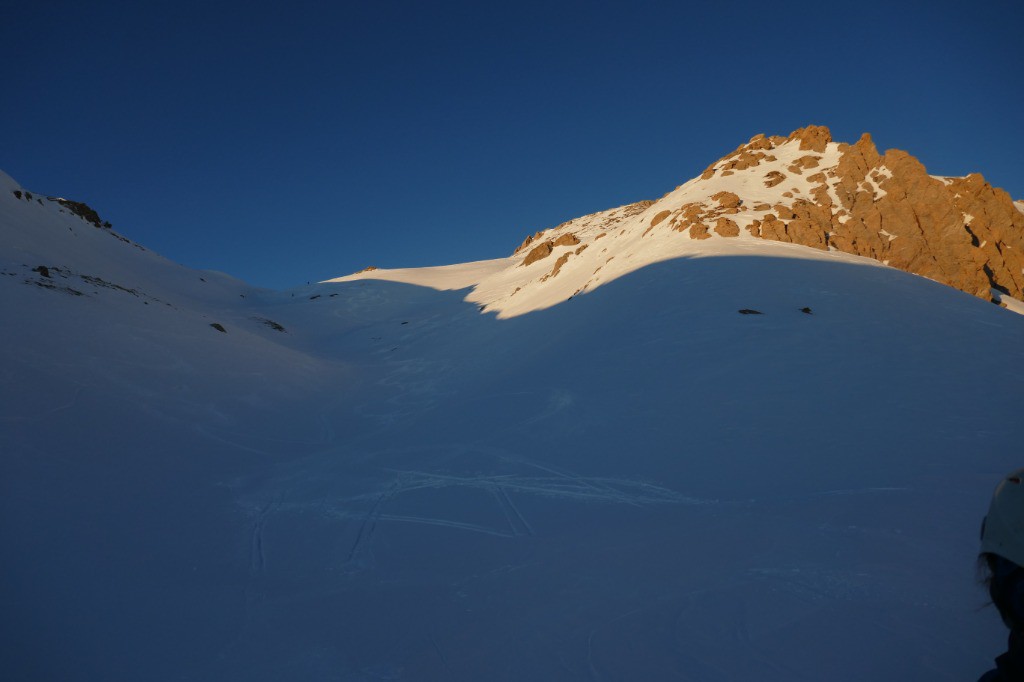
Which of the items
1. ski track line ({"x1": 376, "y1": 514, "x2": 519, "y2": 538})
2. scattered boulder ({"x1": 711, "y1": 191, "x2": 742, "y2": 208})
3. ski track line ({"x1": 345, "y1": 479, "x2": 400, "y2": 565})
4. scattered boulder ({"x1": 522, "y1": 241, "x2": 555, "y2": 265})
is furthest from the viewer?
scattered boulder ({"x1": 522, "y1": 241, "x2": 555, "y2": 265})

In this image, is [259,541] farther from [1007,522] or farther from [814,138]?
[814,138]

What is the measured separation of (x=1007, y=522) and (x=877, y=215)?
32055mm

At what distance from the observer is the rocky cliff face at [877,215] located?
2559cm

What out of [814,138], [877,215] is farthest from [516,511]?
[814,138]

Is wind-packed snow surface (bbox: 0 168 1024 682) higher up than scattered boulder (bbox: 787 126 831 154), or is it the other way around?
scattered boulder (bbox: 787 126 831 154)

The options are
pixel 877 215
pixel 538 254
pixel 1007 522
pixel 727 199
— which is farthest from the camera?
pixel 538 254

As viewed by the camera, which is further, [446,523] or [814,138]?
[814,138]

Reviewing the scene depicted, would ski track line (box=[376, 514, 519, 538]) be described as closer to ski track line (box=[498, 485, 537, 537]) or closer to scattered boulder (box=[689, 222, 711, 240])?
ski track line (box=[498, 485, 537, 537])

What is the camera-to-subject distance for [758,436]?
371 inches

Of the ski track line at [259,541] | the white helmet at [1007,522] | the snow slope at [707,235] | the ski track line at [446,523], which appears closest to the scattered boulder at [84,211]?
the snow slope at [707,235]

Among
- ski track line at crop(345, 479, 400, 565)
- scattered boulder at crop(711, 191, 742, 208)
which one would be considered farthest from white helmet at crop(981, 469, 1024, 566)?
scattered boulder at crop(711, 191, 742, 208)

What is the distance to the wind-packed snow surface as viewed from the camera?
4.54 m

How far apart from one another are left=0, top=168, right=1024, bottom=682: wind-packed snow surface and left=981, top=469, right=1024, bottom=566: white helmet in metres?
2.15

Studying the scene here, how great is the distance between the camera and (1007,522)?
86.4 inches
